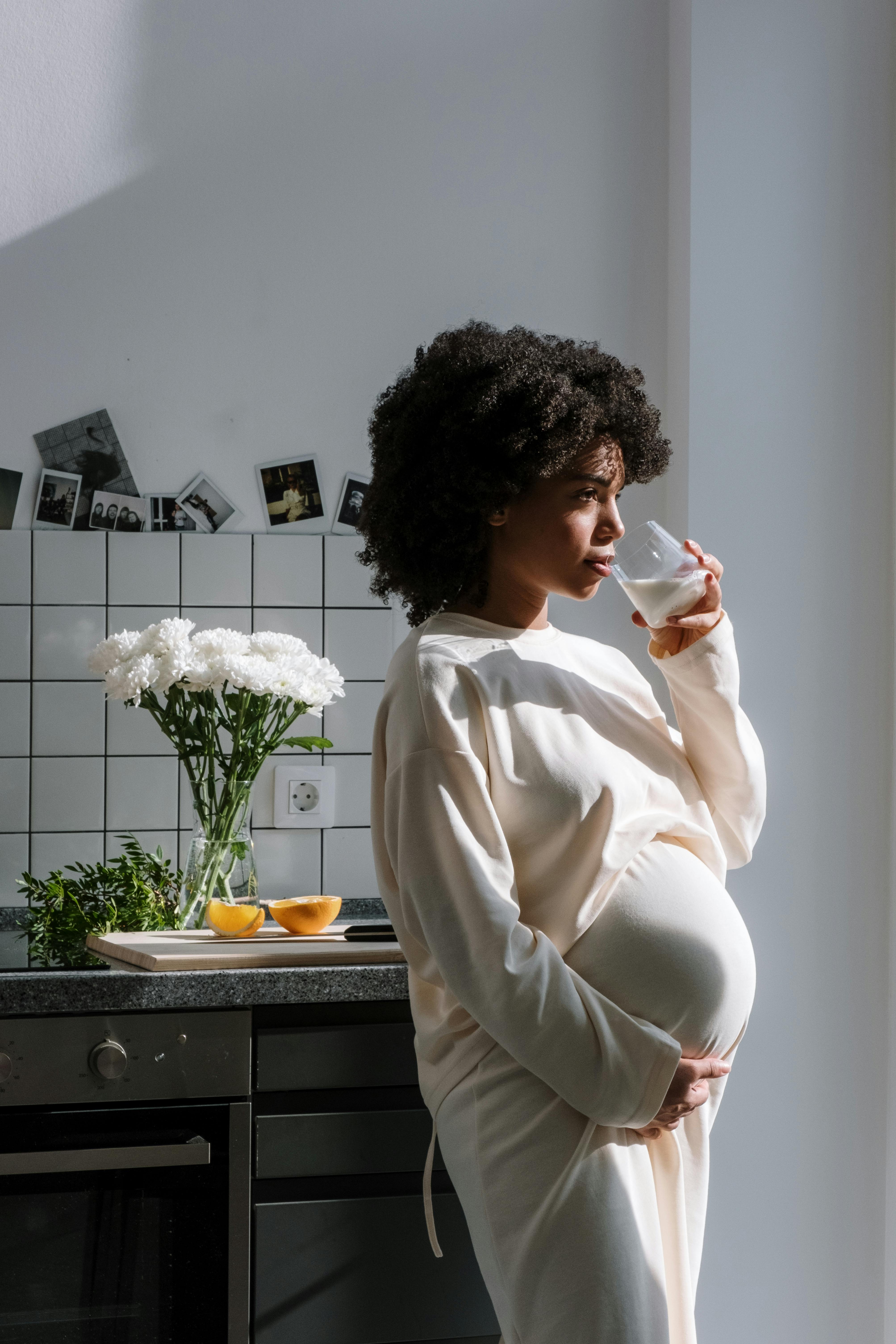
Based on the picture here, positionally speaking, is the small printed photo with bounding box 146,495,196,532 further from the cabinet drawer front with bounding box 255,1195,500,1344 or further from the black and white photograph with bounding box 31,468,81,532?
the cabinet drawer front with bounding box 255,1195,500,1344

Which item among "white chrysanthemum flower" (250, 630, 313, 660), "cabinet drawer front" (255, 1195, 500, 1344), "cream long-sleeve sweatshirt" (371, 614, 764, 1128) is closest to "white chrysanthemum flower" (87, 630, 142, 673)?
"white chrysanthemum flower" (250, 630, 313, 660)

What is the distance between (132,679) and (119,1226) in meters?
0.69

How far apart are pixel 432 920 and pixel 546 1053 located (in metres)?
0.15

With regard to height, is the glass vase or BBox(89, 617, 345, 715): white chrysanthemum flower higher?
BBox(89, 617, 345, 715): white chrysanthemum flower

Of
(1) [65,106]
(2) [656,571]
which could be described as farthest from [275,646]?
(1) [65,106]

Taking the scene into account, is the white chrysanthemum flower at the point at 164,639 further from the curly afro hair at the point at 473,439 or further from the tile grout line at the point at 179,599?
the curly afro hair at the point at 473,439

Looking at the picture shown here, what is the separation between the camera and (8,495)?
1.84 meters

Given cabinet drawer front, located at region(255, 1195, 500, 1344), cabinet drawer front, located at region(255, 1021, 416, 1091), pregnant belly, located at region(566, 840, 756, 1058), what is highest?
pregnant belly, located at region(566, 840, 756, 1058)

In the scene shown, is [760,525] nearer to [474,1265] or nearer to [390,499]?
[390,499]

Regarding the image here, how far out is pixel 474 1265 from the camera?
136 centimetres

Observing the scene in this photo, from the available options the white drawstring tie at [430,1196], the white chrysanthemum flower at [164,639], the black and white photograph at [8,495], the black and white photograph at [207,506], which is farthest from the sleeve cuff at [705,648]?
the black and white photograph at [8,495]

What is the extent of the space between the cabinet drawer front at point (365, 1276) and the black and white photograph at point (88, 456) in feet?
3.77

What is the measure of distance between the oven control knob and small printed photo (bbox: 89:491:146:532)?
898mm

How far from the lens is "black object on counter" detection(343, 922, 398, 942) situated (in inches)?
57.6
